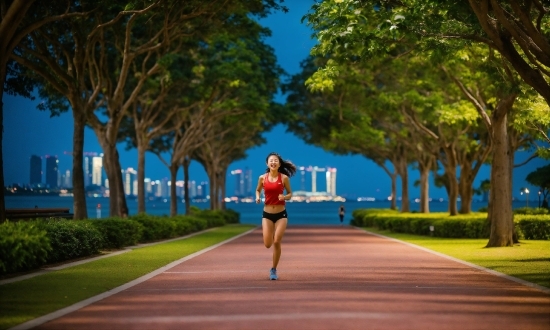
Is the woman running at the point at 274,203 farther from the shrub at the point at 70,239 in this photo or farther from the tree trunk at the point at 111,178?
the tree trunk at the point at 111,178

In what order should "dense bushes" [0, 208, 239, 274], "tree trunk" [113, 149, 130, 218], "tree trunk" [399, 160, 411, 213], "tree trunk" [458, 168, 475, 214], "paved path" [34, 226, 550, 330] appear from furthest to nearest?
"tree trunk" [399, 160, 411, 213], "tree trunk" [458, 168, 475, 214], "tree trunk" [113, 149, 130, 218], "dense bushes" [0, 208, 239, 274], "paved path" [34, 226, 550, 330]

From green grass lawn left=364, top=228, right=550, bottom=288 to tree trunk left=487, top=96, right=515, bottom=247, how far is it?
0.54 meters

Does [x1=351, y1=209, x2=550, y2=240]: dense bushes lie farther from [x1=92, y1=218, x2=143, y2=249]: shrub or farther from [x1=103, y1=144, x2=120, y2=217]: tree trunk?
[x1=92, y1=218, x2=143, y2=249]: shrub

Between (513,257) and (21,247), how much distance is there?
13.0m

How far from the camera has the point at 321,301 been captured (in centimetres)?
1331

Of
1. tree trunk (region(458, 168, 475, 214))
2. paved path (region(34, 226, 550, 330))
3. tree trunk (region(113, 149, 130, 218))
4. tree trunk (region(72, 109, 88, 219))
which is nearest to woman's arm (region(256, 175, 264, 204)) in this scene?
paved path (region(34, 226, 550, 330))

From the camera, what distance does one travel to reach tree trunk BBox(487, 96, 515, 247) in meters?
30.2

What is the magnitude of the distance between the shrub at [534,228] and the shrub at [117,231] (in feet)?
49.4

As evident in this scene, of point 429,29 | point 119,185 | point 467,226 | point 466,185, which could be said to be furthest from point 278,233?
point 466,185

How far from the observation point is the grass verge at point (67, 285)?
12469mm

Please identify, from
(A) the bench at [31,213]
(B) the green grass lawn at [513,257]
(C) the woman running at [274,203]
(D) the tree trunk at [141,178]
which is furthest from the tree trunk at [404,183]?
(C) the woman running at [274,203]

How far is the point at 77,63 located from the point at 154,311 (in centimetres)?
1965

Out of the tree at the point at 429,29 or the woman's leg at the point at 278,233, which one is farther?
Result: the tree at the point at 429,29

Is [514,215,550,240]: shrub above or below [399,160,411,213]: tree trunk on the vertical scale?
below
